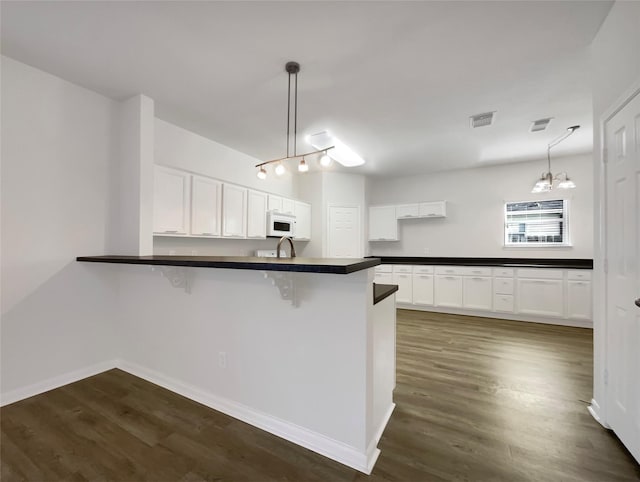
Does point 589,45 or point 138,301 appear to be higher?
point 589,45

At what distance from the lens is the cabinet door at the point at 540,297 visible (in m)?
4.26

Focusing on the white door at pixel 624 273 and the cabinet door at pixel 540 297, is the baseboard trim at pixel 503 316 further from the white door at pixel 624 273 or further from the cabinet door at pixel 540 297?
the white door at pixel 624 273

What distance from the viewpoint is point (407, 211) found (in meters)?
5.79

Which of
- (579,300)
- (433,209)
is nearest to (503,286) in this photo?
(579,300)

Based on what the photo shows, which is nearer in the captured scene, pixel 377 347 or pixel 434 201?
pixel 377 347

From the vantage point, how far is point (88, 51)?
2.13 m

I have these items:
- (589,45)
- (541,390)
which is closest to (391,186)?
(589,45)

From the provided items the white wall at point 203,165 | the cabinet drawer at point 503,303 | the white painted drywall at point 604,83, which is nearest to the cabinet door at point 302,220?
the white wall at point 203,165

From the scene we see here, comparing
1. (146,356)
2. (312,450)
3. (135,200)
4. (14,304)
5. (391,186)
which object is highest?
(391,186)

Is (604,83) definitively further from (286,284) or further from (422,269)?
(422,269)

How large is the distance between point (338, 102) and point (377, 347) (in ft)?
7.90

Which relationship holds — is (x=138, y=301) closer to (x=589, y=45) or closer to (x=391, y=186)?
(x=589, y=45)

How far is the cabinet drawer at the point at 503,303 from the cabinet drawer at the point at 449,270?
0.67 metres

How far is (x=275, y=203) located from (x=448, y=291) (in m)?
3.51
